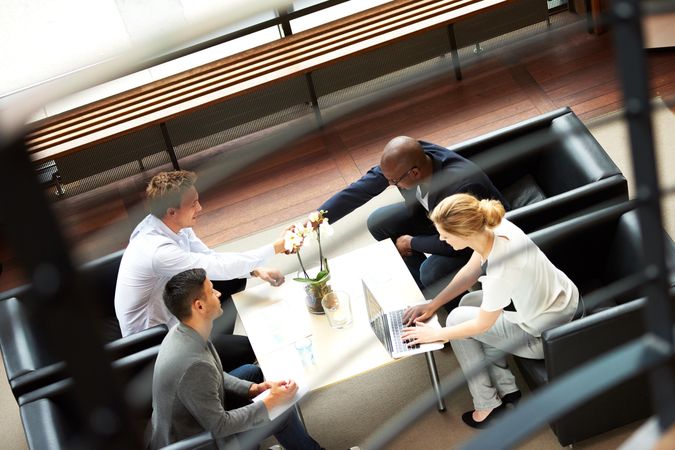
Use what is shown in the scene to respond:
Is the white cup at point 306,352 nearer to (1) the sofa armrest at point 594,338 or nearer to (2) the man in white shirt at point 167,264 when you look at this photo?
(2) the man in white shirt at point 167,264

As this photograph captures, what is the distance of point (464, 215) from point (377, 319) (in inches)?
21.8

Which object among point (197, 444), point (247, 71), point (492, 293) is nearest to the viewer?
point (197, 444)

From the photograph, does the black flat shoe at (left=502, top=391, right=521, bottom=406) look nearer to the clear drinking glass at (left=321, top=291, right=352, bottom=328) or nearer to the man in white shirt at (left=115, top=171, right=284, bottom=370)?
the clear drinking glass at (left=321, top=291, right=352, bottom=328)

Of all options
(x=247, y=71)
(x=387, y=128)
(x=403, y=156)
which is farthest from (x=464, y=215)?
(x=247, y=71)

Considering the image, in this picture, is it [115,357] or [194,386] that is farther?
[115,357]

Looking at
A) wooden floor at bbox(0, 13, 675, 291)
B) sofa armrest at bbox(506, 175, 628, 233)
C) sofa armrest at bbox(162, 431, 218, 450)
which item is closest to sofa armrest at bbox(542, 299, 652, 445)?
sofa armrest at bbox(506, 175, 628, 233)

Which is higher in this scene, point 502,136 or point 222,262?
point 502,136

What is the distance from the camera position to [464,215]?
295cm

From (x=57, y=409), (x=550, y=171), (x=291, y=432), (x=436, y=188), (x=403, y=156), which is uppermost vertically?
(x=403, y=156)

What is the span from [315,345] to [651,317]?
2415 mm

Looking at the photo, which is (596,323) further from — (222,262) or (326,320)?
(222,262)

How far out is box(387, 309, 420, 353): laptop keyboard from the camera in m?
3.15

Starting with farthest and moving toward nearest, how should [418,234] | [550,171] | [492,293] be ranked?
[418,234] → [550,171] → [492,293]

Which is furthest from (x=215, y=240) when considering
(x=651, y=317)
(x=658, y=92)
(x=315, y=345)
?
(x=651, y=317)
